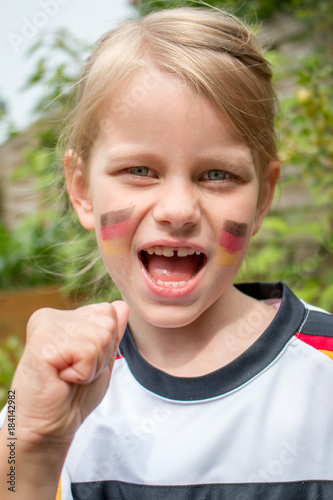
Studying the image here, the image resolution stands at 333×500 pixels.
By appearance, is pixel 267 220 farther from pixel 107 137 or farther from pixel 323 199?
pixel 107 137

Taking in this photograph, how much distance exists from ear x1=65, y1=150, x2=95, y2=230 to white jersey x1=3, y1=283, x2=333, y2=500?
625 millimetres

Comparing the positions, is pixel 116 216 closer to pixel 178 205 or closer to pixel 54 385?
pixel 178 205

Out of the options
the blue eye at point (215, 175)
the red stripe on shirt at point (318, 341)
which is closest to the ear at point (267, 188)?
the blue eye at point (215, 175)

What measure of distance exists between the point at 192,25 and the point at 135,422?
4.69 feet

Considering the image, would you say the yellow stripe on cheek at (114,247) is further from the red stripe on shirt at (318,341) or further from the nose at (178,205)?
the red stripe on shirt at (318,341)

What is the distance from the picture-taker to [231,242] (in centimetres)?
167

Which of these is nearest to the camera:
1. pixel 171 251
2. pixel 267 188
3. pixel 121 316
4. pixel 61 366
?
pixel 61 366

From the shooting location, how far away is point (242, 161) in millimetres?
1664

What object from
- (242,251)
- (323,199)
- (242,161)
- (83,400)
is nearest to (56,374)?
(83,400)

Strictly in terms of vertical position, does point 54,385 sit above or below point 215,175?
below

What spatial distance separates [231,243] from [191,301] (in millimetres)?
245

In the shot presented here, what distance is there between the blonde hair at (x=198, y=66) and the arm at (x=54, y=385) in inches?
30.3

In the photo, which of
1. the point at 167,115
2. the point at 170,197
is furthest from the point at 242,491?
the point at 167,115

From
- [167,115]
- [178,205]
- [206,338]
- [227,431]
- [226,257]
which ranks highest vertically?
[167,115]
